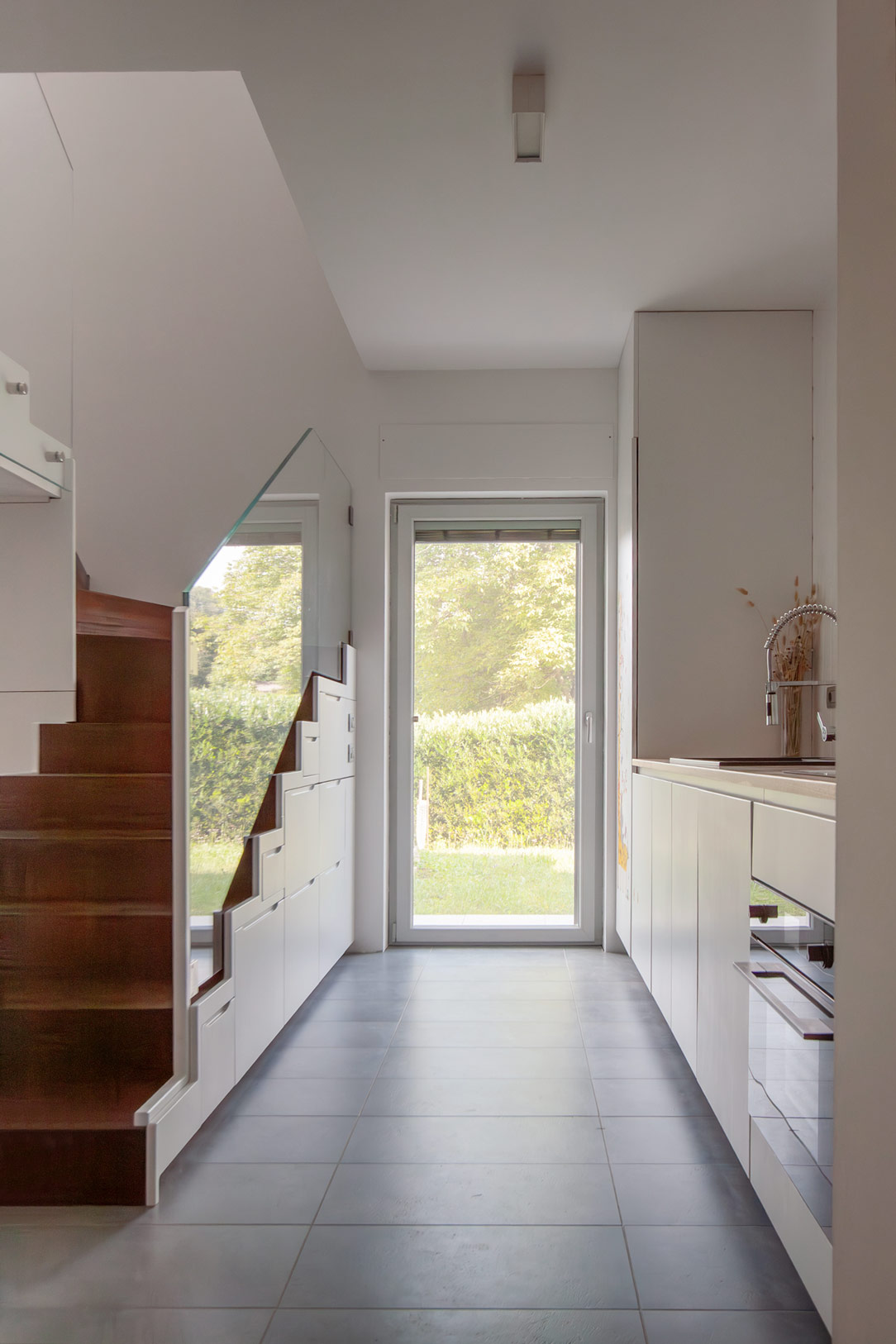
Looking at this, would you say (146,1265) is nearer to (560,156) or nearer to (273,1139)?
(273,1139)

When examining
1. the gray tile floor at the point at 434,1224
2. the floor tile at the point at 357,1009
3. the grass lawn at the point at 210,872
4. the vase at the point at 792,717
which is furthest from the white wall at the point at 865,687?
the vase at the point at 792,717

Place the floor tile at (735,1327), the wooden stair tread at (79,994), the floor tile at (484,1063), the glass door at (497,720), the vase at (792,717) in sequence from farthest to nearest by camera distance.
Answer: the glass door at (497,720) < the vase at (792,717) < the floor tile at (484,1063) < the wooden stair tread at (79,994) < the floor tile at (735,1327)

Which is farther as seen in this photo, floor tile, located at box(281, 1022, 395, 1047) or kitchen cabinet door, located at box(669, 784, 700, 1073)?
floor tile, located at box(281, 1022, 395, 1047)

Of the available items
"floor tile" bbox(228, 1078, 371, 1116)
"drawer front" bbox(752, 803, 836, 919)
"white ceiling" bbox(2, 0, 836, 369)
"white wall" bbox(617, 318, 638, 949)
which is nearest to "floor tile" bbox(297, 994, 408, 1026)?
"floor tile" bbox(228, 1078, 371, 1116)

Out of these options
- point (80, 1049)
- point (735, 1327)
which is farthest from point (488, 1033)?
point (735, 1327)

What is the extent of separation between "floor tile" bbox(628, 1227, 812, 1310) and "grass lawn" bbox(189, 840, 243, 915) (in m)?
1.13

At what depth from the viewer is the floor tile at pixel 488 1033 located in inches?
117

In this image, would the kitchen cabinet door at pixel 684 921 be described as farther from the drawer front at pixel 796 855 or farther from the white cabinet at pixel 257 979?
the white cabinet at pixel 257 979

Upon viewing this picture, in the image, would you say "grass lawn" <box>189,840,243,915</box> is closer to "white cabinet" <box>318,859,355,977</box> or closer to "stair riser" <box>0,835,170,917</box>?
"stair riser" <box>0,835,170,917</box>

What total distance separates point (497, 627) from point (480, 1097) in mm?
2362

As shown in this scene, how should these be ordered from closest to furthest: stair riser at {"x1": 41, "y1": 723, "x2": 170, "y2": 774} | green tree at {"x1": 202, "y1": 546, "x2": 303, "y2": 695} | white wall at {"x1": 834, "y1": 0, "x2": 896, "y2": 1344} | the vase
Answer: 1. white wall at {"x1": 834, "y1": 0, "x2": 896, "y2": 1344}
2. stair riser at {"x1": 41, "y1": 723, "x2": 170, "y2": 774}
3. green tree at {"x1": 202, "y1": 546, "x2": 303, "y2": 695}
4. the vase

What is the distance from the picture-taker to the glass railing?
2242 millimetres

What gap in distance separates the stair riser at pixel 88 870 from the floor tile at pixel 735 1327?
1.26 m

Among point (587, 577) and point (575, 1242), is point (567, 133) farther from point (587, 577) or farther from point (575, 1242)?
point (575, 1242)
